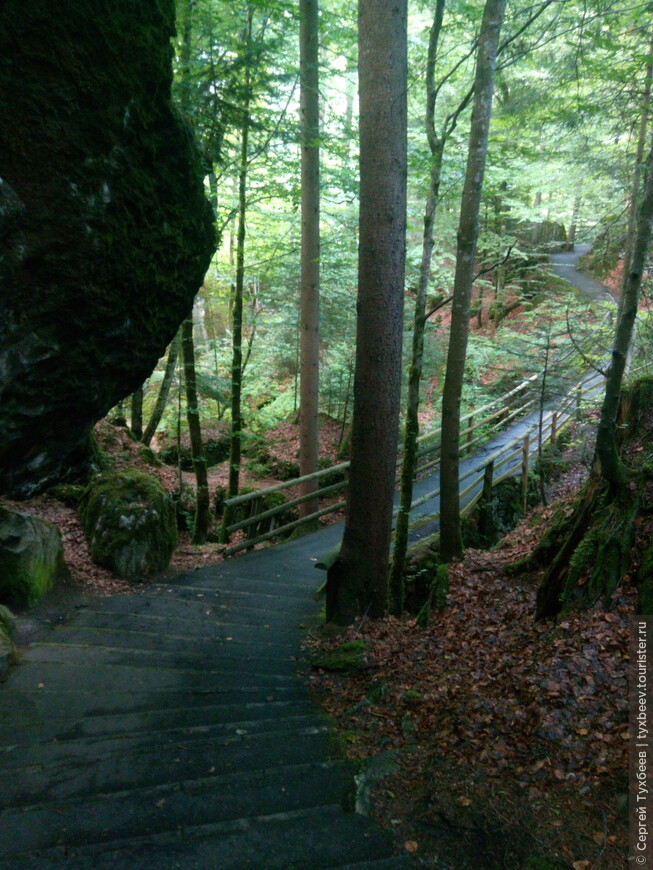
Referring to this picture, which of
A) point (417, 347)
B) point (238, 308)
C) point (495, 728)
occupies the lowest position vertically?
point (495, 728)

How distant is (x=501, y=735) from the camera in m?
3.63

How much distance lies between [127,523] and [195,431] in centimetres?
278

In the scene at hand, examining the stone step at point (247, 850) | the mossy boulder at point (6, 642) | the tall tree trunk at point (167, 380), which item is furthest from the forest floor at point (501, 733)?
the tall tree trunk at point (167, 380)

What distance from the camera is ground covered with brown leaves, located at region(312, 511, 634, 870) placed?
2822 mm

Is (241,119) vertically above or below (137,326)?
above

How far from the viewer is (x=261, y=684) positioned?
5.01 meters

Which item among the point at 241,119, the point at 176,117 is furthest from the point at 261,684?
the point at 241,119

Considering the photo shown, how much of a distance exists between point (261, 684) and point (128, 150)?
16.8ft

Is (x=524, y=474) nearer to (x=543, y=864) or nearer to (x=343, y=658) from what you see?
(x=343, y=658)

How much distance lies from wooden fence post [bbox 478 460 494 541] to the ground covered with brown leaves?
5.29 meters

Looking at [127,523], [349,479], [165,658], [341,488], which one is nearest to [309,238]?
[341,488]

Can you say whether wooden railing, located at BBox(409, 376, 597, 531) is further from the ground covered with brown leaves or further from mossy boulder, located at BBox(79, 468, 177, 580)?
mossy boulder, located at BBox(79, 468, 177, 580)

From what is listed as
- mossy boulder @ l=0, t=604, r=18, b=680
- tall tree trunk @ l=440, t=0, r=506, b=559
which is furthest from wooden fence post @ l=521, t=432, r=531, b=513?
mossy boulder @ l=0, t=604, r=18, b=680

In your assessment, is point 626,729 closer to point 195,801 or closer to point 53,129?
point 195,801
